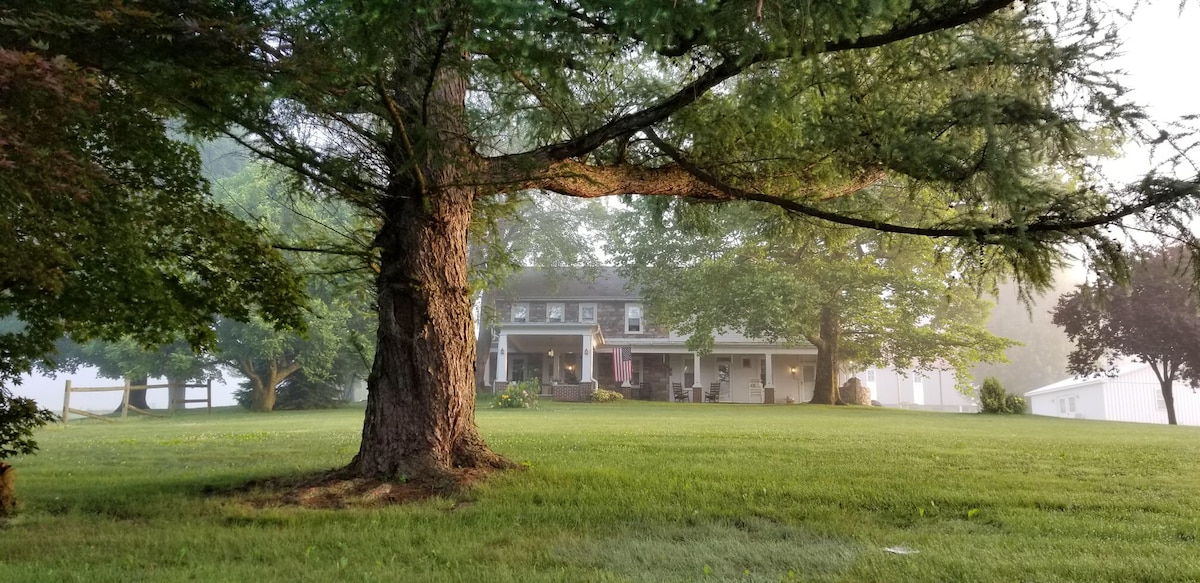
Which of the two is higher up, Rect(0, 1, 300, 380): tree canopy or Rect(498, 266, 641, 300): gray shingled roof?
Rect(498, 266, 641, 300): gray shingled roof

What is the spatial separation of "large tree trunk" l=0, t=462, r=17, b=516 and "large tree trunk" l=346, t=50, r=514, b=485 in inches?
91.3

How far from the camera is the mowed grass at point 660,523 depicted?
3566mm

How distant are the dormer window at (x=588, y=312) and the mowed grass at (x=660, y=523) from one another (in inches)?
984

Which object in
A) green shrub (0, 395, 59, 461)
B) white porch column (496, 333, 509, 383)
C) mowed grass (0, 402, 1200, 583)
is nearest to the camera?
mowed grass (0, 402, 1200, 583)

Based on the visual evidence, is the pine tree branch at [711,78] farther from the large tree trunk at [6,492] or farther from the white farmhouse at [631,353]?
the white farmhouse at [631,353]

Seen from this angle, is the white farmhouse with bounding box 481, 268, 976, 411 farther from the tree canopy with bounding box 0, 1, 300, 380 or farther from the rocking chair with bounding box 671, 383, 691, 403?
the tree canopy with bounding box 0, 1, 300, 380

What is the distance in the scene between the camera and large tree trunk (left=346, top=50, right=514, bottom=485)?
595cm

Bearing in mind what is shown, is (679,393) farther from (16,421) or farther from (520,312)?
(16,421)

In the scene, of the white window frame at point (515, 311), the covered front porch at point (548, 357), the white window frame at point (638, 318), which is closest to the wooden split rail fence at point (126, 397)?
the covered front porch at point (548, 357)

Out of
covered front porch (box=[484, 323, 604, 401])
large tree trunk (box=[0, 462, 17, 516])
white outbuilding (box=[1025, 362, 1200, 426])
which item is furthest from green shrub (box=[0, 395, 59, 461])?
white outbuilding (box=[1025, 362, 1200, 426])

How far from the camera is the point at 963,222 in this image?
561 cm

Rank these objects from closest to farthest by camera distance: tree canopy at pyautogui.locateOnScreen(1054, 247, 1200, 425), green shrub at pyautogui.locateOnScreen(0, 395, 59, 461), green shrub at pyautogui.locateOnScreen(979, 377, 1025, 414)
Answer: green shrub at pyautogui.locateOnScreen(0, 395, 59, 461) → tree canopy at pyautogui.locateOnScreen(1054, 247, 1200, 425) → green shrub at pyautogui.locateOnScreen(979, 377, 1025, 414)

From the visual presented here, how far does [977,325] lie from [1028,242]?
82.2ft

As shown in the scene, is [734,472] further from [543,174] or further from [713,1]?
[713,1]
